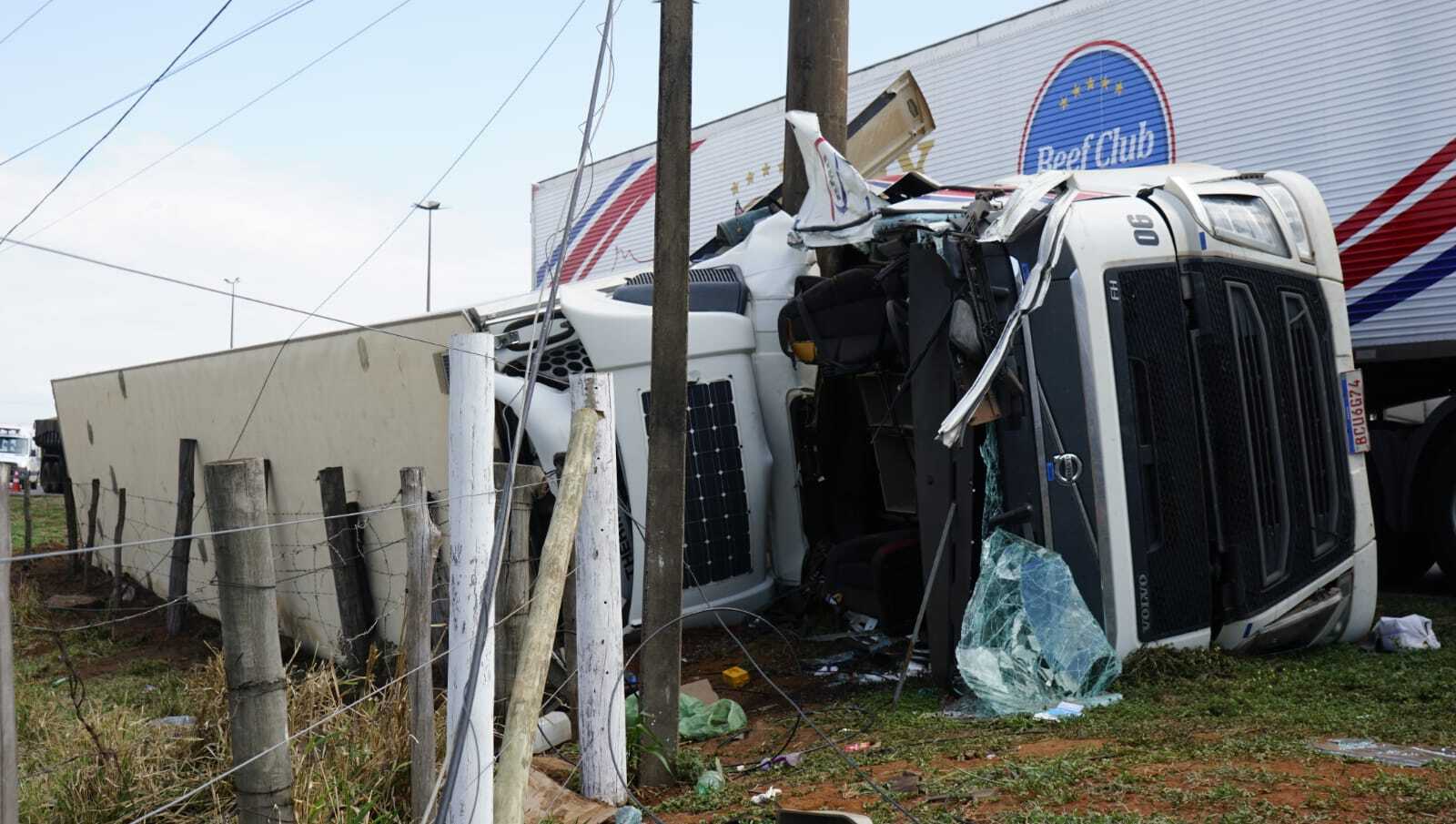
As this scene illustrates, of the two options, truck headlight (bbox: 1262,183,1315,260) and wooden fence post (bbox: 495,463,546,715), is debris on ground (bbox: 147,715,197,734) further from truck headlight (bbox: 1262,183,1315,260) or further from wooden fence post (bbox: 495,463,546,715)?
truck headlight (bbox: 1262,183,1315,260)

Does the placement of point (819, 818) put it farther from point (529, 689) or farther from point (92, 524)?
point (92, 524)

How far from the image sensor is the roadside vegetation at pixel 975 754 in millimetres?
3723

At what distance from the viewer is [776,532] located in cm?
764

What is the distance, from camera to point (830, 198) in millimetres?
6445

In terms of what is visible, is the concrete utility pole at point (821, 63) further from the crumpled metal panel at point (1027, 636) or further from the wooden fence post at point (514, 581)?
the wooden fence post at point (514, 581)

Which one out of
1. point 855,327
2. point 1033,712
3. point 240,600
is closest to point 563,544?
point 240,600

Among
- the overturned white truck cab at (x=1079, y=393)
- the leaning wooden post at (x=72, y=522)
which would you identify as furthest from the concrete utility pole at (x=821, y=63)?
the leaning wooden post at (x=72, y=522)

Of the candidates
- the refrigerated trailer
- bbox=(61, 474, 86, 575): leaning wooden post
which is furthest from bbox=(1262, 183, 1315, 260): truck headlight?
bbox=(61, 474, 86, 575): leaning wooden post

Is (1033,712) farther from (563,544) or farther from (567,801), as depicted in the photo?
(563,544)

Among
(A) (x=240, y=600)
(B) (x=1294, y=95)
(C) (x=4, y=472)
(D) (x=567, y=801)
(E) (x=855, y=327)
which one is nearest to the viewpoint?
(C) (x=4, y=472)

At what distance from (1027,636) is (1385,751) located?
1.52m

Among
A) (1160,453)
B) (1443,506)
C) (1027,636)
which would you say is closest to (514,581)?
(1027,636)

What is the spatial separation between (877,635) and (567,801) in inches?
115

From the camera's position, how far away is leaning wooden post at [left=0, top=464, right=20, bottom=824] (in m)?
2.32
